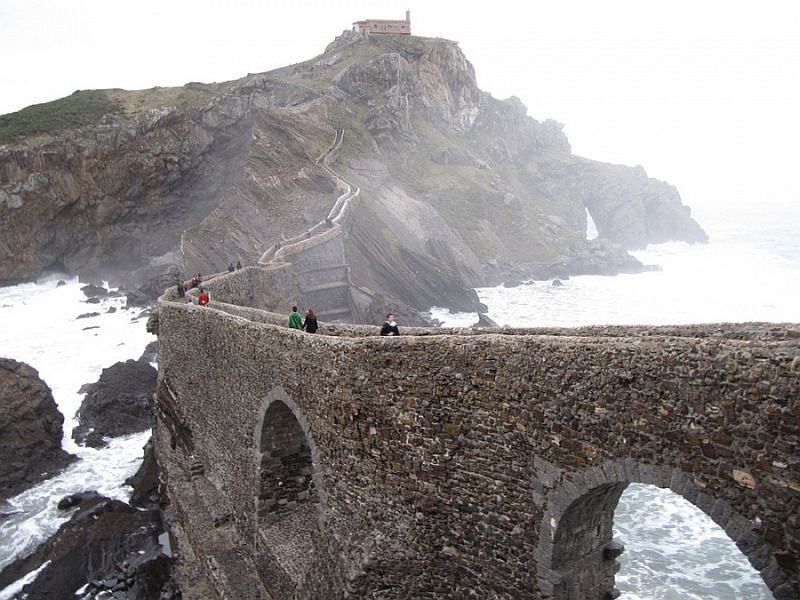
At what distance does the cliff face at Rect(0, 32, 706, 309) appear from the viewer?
44.5 meters

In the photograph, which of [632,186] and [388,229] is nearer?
[388,229]

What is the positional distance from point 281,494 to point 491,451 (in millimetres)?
6167

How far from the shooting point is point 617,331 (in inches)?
381

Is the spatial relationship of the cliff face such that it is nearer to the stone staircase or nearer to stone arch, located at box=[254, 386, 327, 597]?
the stone staircase

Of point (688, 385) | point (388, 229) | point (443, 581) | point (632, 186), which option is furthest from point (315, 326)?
point (632, 186)

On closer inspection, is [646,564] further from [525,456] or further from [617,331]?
[525,456]

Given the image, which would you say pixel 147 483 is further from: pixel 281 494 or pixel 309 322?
pixel 309 322

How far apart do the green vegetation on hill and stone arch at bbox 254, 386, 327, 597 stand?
4958cm

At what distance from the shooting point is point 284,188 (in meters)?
46.2

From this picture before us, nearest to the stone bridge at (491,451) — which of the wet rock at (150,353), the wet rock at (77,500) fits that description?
the wet rock at (77,500)

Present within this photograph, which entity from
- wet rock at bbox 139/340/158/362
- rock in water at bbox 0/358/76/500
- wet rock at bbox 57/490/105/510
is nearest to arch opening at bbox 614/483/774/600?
wet rock at bbox 57/490/105/510

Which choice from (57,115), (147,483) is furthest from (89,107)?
(147,483)

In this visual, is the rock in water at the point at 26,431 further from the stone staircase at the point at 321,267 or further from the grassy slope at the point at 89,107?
the grassy slope at the point at 89,107

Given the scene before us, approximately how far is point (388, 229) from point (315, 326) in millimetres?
35211
